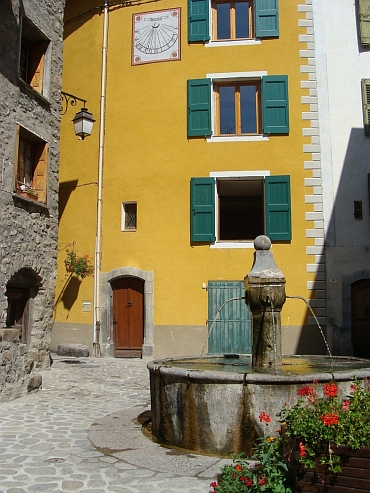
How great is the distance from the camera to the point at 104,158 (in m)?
13.8

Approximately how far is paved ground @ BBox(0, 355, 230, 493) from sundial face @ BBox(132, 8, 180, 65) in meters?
9.33

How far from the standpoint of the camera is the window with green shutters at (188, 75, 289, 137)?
42.6 feet

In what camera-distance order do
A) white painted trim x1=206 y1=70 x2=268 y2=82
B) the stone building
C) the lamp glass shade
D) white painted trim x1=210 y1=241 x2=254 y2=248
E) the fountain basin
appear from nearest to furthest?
the fountain basin
the stone building
the lamp glass shade
white painted trim x1=210 y1=241 x2=254 y2=248
white painted trim x1=206 y1=70 x2=268 y2=82

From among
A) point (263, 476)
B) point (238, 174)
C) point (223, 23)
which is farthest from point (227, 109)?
point (263, 476)

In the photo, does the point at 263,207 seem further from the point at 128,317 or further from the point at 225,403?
the point at 225,403

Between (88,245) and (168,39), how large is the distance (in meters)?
5.92

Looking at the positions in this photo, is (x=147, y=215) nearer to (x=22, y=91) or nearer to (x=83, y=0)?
(x=22, y=91)

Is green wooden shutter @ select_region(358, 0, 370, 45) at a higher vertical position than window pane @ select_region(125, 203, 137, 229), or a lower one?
higher

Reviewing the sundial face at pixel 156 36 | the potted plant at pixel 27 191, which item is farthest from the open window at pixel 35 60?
the sundial face at pixel 156 36

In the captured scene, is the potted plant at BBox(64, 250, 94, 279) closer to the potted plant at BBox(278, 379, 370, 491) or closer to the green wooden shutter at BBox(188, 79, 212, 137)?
the green wooden shutter at BBox(188, 79, 212, 137)

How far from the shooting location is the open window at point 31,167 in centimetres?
977

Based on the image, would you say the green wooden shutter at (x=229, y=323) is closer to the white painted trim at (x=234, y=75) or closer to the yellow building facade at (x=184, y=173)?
the yellow building facade at (x=184, y=173)

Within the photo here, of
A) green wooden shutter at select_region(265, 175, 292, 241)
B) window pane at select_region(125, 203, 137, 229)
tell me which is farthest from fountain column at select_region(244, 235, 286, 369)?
window pane at select_region(125, 203, 137, 229)

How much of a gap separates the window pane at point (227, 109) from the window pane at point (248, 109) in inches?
9.2
